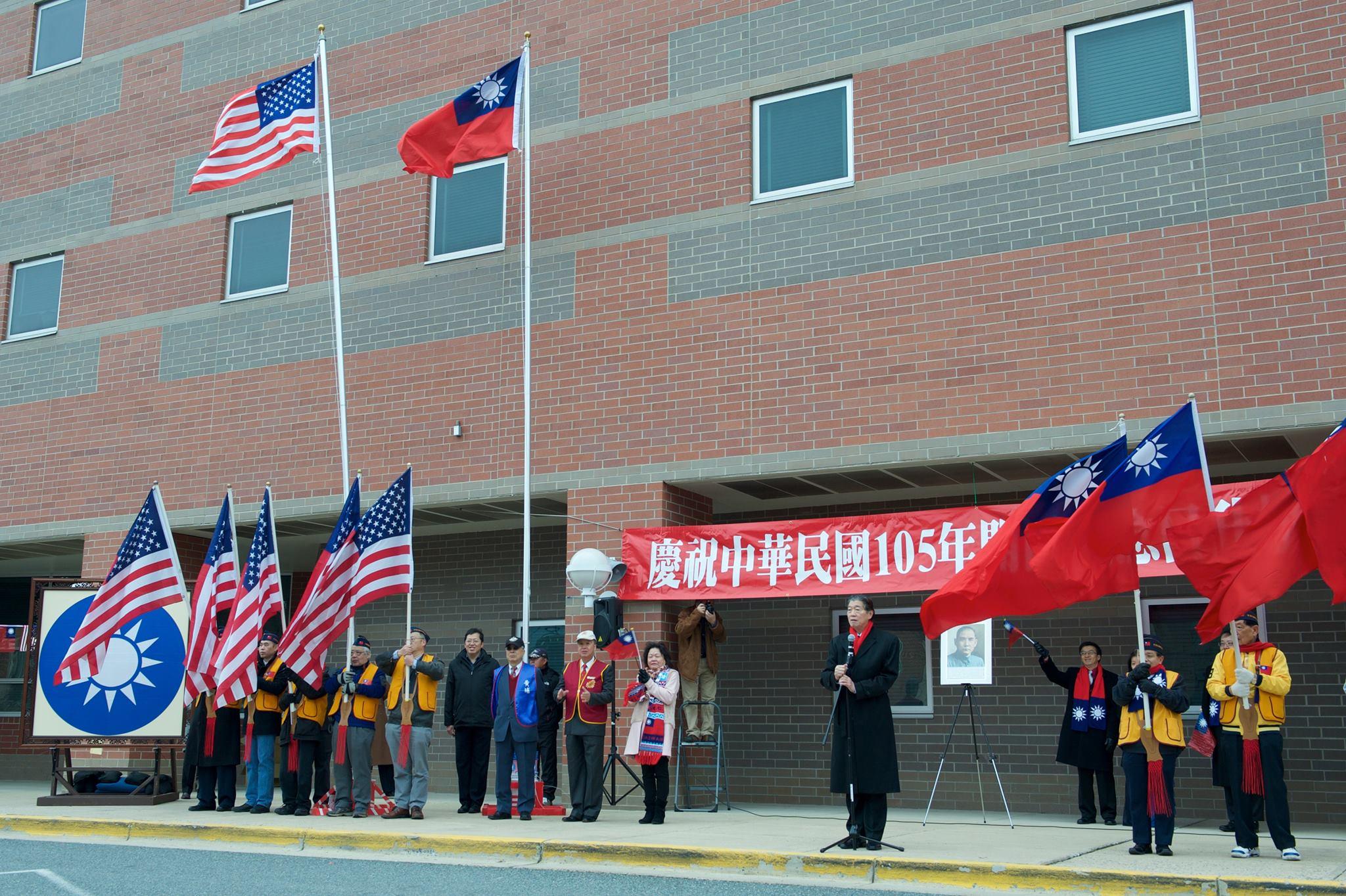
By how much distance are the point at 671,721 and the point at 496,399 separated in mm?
5735

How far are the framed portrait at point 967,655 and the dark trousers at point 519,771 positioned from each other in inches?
181

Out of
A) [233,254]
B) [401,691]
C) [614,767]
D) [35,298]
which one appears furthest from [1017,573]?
[35,298]

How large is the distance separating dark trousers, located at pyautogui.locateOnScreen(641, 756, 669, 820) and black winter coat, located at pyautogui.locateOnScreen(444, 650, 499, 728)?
251 cm

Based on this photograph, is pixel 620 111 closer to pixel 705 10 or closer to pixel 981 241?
pixel 705 10

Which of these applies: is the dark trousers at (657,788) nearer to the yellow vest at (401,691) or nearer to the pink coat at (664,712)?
the pink coat at (664,712)

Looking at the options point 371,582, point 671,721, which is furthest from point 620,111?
point 671,721

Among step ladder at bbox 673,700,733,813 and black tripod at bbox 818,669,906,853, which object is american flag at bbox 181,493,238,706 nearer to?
step ladder at bbox 673,700,733,813

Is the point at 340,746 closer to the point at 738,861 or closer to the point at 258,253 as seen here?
the point at 738,861

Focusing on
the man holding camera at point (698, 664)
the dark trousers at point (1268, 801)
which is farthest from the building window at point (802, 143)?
the dark trousers at point (1268, 801)

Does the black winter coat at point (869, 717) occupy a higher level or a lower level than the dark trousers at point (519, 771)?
higher

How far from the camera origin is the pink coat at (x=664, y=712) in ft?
43.4

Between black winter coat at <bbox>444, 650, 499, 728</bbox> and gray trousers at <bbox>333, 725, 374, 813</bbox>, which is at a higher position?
black winter coat at <bbox>444, 650, 499, 728</bbox>

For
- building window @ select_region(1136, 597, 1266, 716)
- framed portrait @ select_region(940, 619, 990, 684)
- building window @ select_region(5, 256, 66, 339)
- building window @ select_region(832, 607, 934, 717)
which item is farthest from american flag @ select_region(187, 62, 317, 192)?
building window @ select_region(1136, 597, 1266, 716)

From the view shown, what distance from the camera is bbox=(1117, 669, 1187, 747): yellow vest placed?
10.8 meters
